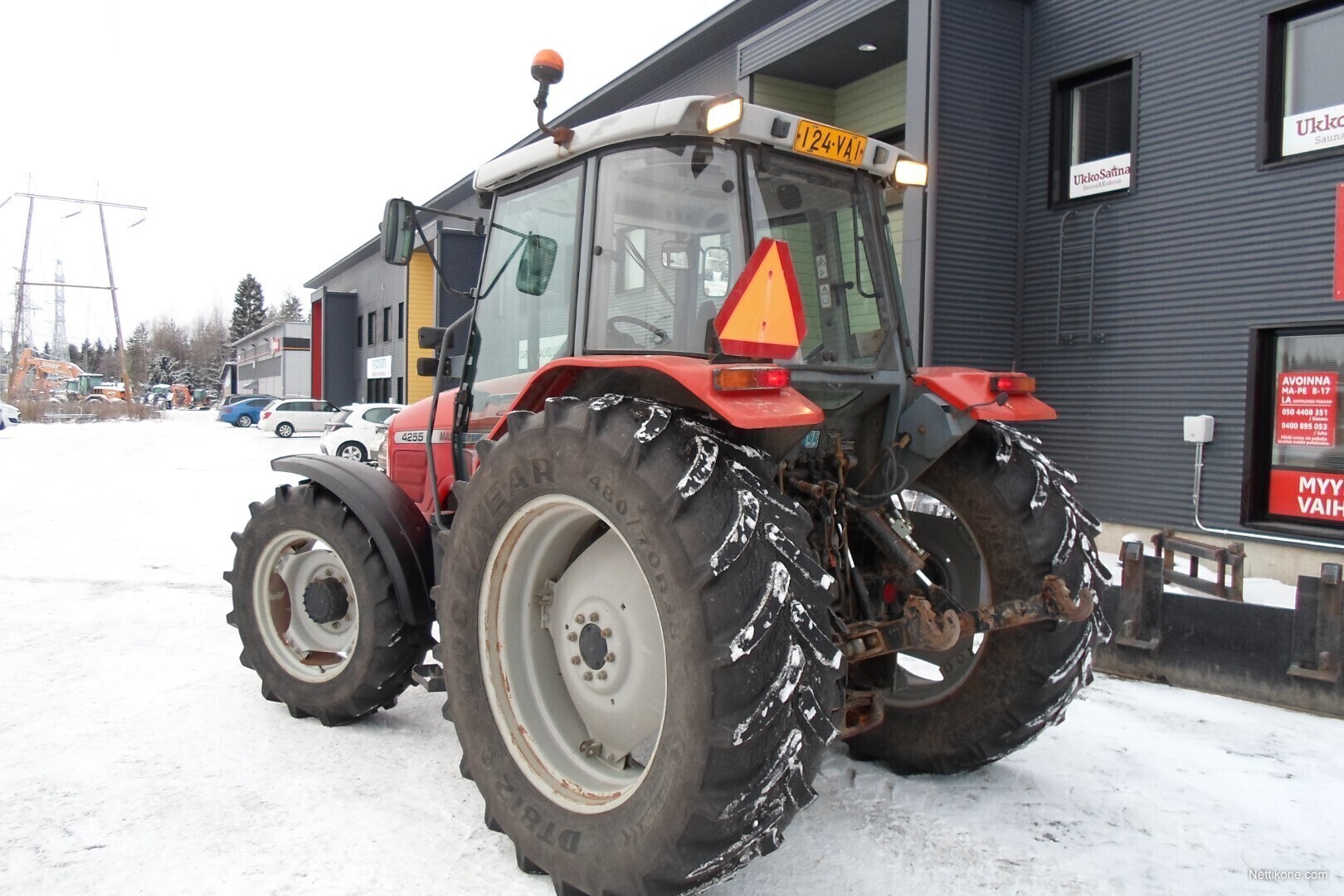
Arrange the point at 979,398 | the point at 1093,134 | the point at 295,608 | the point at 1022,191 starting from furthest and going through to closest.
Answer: the point at 1022,191, the point at 1093,134, the point at 295,608, the point at 979,398

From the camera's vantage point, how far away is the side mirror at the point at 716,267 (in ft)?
10.3

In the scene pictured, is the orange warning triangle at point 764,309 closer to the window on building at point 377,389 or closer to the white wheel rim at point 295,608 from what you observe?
the white wheel rim at point 295,608

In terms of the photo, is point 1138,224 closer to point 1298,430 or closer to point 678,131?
point 1298,430

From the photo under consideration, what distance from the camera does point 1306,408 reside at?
30.9 ft

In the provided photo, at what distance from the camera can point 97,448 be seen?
24719mm

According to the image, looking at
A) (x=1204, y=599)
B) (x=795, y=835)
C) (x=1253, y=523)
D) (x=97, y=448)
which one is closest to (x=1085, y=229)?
(x=1253, y=523)

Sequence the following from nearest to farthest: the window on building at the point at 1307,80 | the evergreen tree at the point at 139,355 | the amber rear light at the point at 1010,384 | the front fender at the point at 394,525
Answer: the amber rear light at the point at 1010,384
the front fender at the point at 394,525
the window on building at the point at 1307,80
the evergreen tree at the point at 139,355

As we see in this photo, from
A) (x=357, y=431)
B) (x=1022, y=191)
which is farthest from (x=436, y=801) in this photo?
(x=357, y=431)

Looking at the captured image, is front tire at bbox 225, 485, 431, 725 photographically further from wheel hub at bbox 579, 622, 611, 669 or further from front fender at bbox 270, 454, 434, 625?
wheel hub at bbox 579, 622, 611, 669

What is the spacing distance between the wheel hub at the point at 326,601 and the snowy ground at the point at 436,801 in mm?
511

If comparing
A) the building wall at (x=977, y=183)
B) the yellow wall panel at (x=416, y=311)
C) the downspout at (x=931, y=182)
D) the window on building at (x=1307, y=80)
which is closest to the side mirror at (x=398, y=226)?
the downspout at (x=931, y=182)

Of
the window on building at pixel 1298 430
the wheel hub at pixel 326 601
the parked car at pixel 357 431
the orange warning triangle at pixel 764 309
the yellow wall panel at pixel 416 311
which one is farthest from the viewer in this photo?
the yellow wall panel at pixel 416 311

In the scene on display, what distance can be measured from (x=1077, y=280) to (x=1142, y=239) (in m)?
0.86

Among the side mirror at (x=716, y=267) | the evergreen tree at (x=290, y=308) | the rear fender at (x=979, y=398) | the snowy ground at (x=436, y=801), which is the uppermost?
the evergreen tree at (x=290, y=308)
